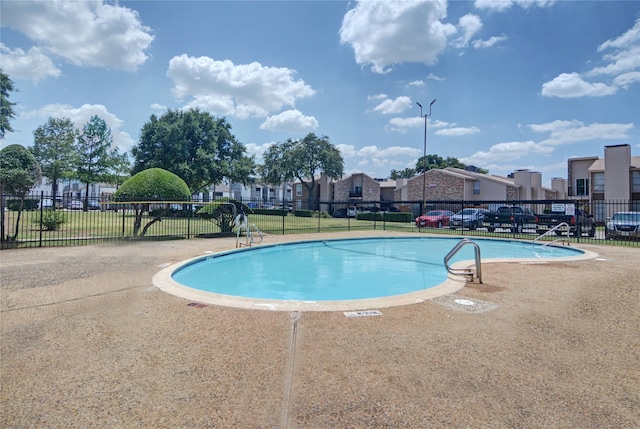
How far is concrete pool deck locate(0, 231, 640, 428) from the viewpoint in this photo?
2.51m

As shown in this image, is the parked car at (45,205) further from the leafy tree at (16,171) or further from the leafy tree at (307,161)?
the leafy tree at (307,161)

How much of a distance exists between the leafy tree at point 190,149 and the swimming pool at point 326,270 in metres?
21.0

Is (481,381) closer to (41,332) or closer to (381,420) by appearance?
(381,420)

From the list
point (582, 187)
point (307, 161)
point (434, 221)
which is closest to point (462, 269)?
point (434, 221)

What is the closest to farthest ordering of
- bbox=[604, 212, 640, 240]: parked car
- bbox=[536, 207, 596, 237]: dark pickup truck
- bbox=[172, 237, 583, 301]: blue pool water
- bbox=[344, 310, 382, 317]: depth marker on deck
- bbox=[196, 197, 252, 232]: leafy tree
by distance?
bbox=[344, 310, 382, 317]: depth marker on deck
bbox=[172, 237, 583, 301]: blue pool water
bbox=[604, 212, 640, 240]: parked car
bbox=[196, 197, 252, 232]: leafy tree
bbox=[536, 207, 596, 237]: dark pickup truck

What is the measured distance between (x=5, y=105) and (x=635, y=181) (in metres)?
51.3

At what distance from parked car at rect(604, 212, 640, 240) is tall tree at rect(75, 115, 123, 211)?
155 feet

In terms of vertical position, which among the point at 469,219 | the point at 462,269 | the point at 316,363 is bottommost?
the point at 316,363

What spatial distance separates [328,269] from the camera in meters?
11.2

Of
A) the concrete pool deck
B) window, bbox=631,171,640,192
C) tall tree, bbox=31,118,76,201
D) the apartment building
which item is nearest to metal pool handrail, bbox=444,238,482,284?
the concrete pool deck

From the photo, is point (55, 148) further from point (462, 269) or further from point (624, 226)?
point (624, 226)

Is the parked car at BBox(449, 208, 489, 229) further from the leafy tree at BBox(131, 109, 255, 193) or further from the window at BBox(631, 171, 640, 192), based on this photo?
the leafy tree at BBox(131, 109, 255, 193)

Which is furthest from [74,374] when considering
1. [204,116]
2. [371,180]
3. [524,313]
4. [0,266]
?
[371,180]

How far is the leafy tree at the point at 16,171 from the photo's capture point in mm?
10741
